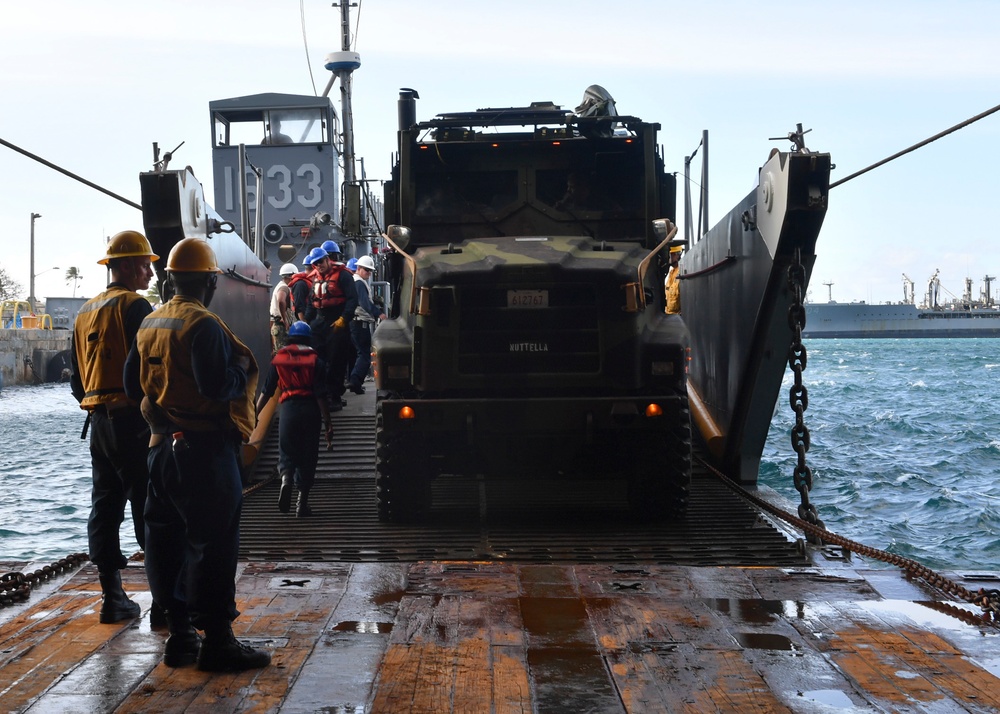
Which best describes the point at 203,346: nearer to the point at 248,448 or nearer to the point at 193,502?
the point at 193,502

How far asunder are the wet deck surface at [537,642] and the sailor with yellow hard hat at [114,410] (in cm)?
30

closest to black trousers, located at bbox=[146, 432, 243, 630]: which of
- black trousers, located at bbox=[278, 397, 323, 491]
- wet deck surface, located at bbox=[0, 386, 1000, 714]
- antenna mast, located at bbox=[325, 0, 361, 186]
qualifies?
wet deck surface, located at bbox=[0, 386, 1000, 714]

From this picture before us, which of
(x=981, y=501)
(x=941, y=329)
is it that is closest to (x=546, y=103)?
(x=981, y=501)

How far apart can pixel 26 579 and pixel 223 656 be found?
2213mm

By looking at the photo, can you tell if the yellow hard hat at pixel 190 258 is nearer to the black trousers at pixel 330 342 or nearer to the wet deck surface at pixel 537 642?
the wet deck surface at pixel 537 642

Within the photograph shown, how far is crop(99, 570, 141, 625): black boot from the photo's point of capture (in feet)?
17.4

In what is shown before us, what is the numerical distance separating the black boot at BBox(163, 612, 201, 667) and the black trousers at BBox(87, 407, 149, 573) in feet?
2.50

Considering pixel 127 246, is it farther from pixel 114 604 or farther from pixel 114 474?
pixel 114 604

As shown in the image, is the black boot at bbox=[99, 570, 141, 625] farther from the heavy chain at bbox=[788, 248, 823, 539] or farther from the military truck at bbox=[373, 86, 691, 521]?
the heavy chain at bbox=[788, 248, 823, 539]

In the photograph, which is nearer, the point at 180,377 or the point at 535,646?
the point at 180,377

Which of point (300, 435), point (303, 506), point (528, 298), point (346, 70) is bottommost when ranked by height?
point (303, 506)

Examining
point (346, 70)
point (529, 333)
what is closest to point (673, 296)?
point (529, 333)

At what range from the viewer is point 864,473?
20141 millimetres

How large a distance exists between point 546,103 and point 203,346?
5943 millimetres
